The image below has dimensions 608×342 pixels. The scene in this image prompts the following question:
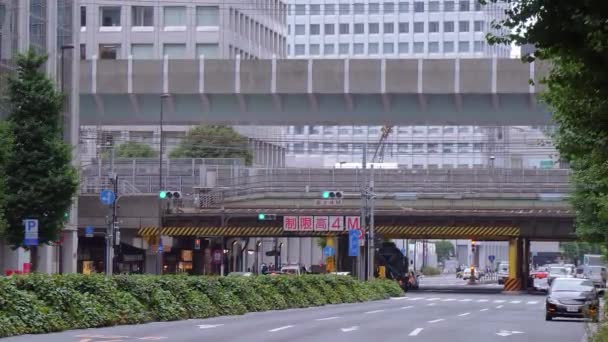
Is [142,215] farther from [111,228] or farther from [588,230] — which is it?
[588,230]

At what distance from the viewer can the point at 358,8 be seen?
18962cm

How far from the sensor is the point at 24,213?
160 ft

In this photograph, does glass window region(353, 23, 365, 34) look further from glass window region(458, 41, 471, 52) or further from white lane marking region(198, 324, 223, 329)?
white lane marking region(198, 324, 223, 329)

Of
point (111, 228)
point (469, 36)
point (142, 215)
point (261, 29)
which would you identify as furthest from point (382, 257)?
point (469, 36)

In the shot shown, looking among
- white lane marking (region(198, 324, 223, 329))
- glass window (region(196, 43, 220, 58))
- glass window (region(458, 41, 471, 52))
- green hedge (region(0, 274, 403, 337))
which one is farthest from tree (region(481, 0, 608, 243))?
glass window (region(458, 41, 471, 52))

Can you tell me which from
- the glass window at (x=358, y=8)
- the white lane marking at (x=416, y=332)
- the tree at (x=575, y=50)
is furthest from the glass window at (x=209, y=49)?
the tree at (x=575, y=50)

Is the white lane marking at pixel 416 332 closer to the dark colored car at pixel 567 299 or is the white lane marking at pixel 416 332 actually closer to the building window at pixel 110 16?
the dark colored car at pixel 567 299

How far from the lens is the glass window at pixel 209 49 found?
109625 mm

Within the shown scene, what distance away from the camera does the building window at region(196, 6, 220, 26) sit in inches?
4328

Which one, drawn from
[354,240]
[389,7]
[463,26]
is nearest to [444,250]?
[463,26]

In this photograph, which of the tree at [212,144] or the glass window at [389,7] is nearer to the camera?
the tree at [212,144]

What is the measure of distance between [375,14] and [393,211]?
114617 mm

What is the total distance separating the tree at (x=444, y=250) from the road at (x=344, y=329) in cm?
15135

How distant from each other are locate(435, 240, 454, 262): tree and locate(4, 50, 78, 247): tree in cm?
14795
